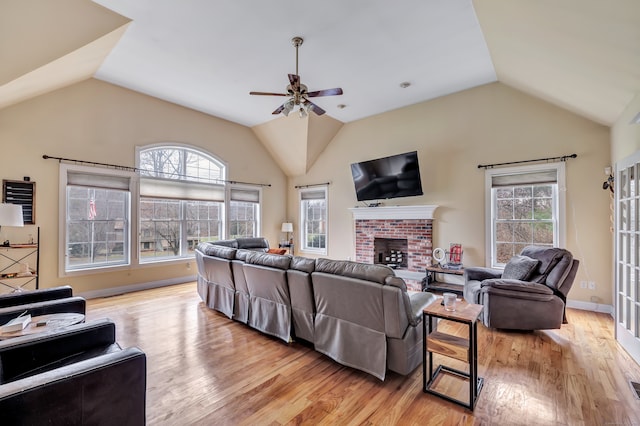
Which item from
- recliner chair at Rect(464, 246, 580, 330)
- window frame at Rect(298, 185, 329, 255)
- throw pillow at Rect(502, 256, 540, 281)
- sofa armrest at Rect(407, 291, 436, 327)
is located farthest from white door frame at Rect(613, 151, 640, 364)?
window frame at Rect(298, 185, 329, 255)

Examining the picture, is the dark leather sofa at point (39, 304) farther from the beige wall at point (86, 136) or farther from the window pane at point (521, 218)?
the window pane at point (521, 218)

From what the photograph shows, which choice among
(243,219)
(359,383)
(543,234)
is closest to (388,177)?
(543,234)

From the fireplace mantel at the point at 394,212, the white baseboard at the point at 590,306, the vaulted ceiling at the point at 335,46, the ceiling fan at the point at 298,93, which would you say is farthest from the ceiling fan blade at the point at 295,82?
the white baseboard at the point at 590,306

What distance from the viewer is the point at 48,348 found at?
182 cm

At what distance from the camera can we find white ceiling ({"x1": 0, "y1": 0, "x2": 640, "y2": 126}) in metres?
2.63

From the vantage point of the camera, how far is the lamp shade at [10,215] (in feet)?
11.3

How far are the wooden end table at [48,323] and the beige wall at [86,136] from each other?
2959 millimetres

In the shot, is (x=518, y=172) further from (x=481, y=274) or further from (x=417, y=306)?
(x=417, y=306)

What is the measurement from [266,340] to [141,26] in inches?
152

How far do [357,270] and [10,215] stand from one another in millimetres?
4205

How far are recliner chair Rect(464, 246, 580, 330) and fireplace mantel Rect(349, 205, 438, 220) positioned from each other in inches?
79.9

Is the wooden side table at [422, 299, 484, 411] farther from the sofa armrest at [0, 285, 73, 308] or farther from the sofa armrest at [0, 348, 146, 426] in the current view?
the sofa armrest at [0, 285, 73, 308]

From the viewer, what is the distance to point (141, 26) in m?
3.37

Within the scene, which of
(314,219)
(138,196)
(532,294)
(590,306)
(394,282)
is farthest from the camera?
(314,219)
